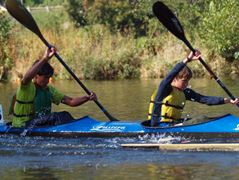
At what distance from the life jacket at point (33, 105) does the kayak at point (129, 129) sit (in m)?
0.23

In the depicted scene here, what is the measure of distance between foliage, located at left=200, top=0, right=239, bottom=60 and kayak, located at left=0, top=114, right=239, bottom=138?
1616cm

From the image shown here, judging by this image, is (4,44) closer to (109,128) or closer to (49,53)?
(109,128)

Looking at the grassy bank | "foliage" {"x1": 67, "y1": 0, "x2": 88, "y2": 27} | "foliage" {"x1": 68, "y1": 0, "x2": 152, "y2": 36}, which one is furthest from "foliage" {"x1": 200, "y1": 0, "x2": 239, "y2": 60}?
"foliage" {"x1": 67, "y1": 0, "x2": 88, "y2": 27}

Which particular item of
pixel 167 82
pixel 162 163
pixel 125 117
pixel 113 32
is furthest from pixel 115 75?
pixel 162 163

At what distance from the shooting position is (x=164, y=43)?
30.0 meters

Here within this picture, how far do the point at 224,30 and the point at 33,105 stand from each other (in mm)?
16599

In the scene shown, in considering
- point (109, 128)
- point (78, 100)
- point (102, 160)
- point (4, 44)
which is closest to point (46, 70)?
point (78, 100)

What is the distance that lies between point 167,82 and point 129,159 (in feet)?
6.30

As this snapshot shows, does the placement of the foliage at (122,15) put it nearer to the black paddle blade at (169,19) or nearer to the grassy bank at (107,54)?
the grassy bank at (107,54)

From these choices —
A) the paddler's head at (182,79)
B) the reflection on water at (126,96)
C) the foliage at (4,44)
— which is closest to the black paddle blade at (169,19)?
the paddler's head at (182,79)

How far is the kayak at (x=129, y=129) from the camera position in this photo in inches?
456

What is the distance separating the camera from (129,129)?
1221 cm

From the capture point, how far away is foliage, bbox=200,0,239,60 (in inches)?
1112

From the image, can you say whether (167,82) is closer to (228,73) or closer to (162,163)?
(162,163)
